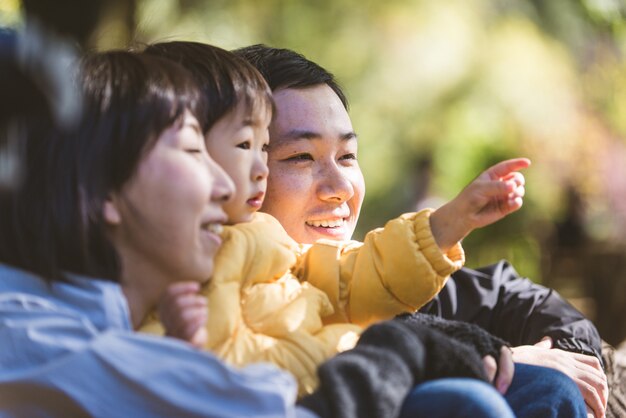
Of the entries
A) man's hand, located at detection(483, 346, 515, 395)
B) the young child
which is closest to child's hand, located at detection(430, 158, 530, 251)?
the young child

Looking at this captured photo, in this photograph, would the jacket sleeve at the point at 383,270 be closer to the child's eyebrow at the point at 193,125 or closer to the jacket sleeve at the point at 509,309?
the child's eyebrow at the point at 193,125

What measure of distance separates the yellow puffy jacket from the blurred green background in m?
8.49

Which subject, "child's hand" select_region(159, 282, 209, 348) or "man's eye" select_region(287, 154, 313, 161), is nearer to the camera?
"child's hand" select_region(159, 282, 209, 348)

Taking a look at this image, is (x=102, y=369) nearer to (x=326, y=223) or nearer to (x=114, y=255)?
(x=114, y=255)

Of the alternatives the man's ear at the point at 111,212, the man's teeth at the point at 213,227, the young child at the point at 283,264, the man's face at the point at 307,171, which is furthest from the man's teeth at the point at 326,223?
the man's ear at the point at 111,212

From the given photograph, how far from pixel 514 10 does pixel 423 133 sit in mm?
3666

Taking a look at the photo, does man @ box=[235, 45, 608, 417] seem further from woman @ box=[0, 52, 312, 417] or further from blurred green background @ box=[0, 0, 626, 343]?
blurred green background @ box=[0, 0, 626, 343]

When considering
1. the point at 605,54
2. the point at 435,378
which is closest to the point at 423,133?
the point at 605,54

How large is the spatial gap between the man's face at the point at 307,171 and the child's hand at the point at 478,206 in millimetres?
541

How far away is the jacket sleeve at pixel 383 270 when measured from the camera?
2139 millimetres

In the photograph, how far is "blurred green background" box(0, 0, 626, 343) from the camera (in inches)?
471

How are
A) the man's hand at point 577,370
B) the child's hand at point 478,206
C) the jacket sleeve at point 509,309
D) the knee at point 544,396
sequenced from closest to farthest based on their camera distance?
the knee at point 544,396 < the child's hand at point 478,206 < the man's hand at point 577,370 < the jacket sleeve at point 509,309

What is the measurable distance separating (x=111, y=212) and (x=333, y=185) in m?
0.96

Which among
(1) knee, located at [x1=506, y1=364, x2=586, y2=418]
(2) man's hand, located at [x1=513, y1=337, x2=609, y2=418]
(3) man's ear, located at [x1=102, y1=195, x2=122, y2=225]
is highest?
(3) man's ear, located at [x1=102, y1=195, x2=122, y2=225]
